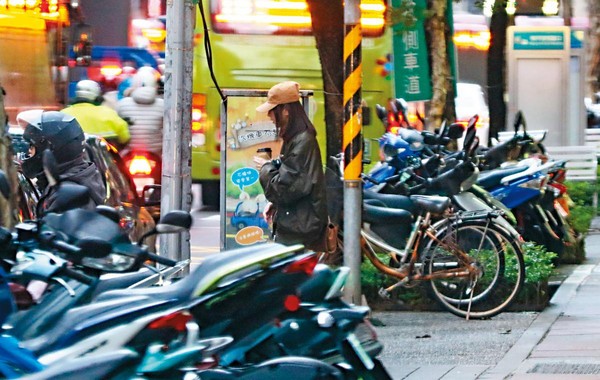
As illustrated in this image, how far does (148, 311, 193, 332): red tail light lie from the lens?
14.0 ft

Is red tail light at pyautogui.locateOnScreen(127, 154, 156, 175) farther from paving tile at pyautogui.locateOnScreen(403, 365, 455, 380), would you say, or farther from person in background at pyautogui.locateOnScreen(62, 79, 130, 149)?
paving tile at pyautogui.locateOnScreen(403, 365, 455, 380)

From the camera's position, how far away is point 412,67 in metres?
16.2

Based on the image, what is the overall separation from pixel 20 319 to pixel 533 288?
7.06 m

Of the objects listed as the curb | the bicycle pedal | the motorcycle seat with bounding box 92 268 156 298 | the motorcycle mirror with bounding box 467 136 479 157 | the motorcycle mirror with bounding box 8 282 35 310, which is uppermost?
the motorcycle mirror with bounding box 467 136 479 157

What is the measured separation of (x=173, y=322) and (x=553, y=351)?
5283mm

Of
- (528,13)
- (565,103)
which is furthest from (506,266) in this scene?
(528,13)

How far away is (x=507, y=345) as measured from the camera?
945 cm

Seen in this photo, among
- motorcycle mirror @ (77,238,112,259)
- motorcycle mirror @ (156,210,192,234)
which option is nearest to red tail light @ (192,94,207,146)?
motorcycle mirror @ (156,210,192,234)

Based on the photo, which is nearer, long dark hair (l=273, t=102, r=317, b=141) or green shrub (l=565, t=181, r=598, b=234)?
long dark hair (l=273, t=102, r=317, b=141)

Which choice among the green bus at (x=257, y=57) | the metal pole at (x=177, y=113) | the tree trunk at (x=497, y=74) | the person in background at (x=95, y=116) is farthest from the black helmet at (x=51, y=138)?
the tree trunk at (x=497, y=74)

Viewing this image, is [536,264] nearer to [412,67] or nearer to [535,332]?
[535,332]

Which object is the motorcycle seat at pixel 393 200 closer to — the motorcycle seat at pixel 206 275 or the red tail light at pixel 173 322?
the motorcycle seat at pixel 206 275

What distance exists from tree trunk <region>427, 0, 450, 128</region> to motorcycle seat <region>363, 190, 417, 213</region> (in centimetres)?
480

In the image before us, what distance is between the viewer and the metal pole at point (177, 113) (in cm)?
928
